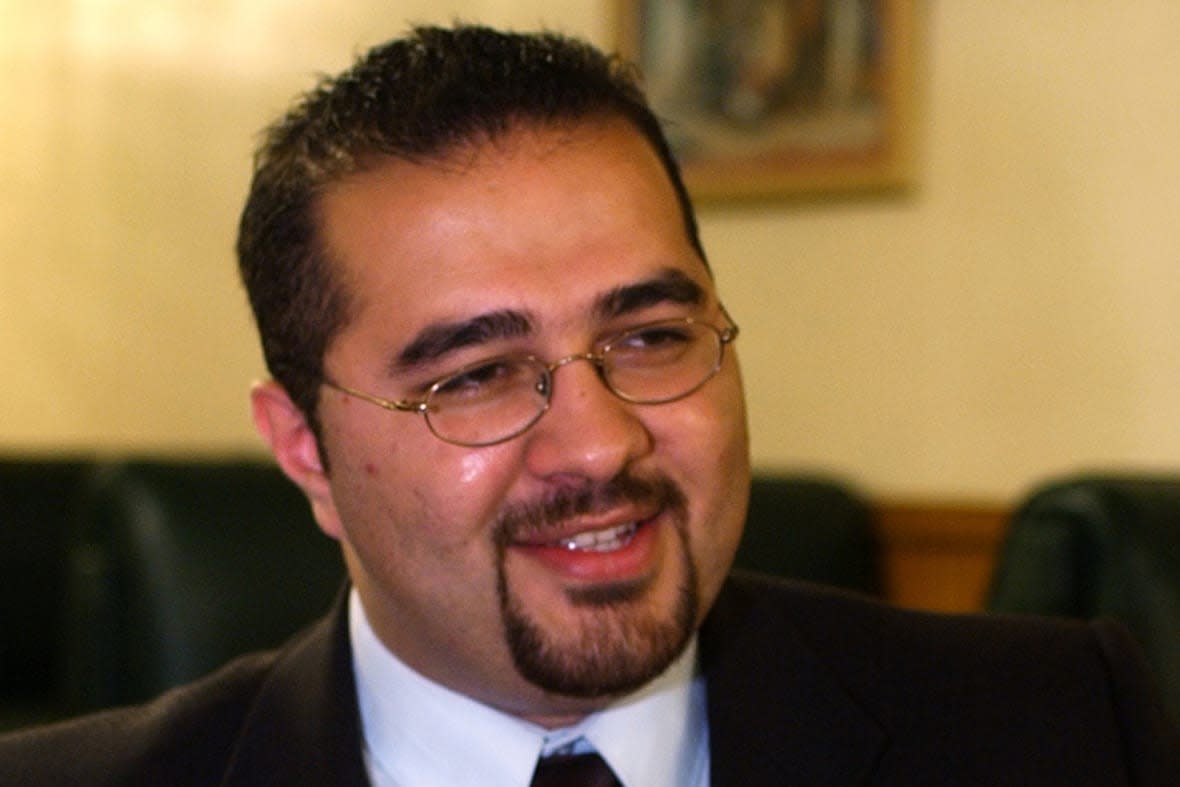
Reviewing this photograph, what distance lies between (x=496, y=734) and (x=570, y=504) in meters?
0.28

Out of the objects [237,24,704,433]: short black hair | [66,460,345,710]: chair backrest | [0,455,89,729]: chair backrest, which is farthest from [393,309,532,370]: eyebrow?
[0,455,89,729]: chair backrest

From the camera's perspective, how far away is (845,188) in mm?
2760

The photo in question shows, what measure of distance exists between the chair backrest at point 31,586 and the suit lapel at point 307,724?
1.77 m

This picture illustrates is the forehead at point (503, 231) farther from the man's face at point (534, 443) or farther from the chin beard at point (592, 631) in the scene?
the chin beard at point (592, 631)

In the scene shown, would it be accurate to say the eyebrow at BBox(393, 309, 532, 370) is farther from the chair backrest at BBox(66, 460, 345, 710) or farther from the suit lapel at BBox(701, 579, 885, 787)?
the chair backrest at BBox(66, 460, 345, 710)

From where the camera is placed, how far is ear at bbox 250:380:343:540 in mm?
1568

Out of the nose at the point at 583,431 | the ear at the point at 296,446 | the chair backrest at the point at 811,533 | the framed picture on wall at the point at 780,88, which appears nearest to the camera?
the nose at the point at 583,431

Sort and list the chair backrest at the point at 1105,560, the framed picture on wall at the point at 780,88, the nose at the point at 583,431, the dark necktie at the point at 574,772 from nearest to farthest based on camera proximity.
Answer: the nose at the point at 583,431 → the dark necktie at the point at 574,772 → the chair backrest at the point at 1105,560 → the framed picture on wall at the point at 780,88

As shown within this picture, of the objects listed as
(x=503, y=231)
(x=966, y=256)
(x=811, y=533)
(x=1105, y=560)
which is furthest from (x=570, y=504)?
(x=966, y=256)

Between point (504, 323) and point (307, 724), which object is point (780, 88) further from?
point (307, 724)

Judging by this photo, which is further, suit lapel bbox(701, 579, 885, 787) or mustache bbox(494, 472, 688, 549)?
suit lapel bbox(701, 579, 885, 787)

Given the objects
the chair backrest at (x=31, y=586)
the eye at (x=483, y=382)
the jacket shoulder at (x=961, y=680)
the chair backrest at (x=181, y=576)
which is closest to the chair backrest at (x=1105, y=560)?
the jacket shoulder at (x=961, y=680)

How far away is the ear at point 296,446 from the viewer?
1.57m

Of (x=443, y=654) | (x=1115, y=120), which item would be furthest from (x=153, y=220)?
(x=443, y=654)
